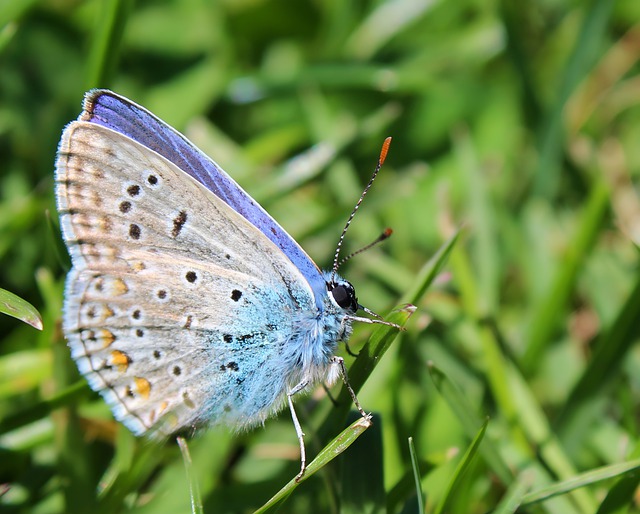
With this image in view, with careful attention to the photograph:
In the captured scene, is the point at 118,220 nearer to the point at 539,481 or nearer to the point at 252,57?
the point at 539,481

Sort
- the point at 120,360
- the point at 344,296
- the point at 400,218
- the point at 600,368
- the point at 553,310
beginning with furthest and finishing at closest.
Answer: the point at 400,218 → the point at 553,310 → the point at 600,368 → the point at 344,296 → the point at 120,360

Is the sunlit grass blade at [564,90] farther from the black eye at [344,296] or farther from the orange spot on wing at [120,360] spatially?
the orange spot on wing at [120,360]

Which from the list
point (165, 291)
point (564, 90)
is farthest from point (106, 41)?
point (564, 90)

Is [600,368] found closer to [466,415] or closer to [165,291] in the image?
[466,415]

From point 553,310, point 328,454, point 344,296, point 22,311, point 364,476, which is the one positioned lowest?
point 553,310

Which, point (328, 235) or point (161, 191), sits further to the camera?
point (328, 235)

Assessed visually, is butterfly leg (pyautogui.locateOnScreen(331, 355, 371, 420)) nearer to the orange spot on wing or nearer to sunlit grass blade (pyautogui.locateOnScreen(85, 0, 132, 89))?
the orange spot on wing

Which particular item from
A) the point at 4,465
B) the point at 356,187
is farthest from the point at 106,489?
the point at 356,187
